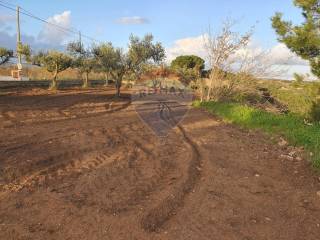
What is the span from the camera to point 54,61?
3048 cm

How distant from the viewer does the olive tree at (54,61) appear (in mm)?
30484

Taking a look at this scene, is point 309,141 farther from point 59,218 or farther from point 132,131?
point 59,218

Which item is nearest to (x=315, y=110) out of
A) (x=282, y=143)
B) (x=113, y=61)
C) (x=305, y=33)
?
(x=305, y=33)

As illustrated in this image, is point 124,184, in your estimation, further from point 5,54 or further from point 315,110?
point 5,54

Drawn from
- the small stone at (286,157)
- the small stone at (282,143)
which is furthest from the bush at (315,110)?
the small stone at (286,157)

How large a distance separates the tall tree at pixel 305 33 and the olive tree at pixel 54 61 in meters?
18.3

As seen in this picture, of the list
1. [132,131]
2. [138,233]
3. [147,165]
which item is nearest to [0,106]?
[132,131]

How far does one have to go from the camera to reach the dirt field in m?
4.79

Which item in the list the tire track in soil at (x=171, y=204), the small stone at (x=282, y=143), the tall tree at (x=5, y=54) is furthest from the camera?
the tall tree at (x=5, y=54)

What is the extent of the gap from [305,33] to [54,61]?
792 inches

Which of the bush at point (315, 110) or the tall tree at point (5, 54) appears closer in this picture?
the bush at point (315, 110)

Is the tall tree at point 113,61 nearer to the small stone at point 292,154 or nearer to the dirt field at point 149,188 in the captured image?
the dirt field at point 149,188

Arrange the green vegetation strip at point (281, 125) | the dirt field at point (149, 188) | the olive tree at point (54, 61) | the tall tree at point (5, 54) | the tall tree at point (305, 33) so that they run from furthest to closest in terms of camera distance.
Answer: the olive tree at point (54, 61) < the tall tree at point (5, 54) < the tall tree at point (305, 33) < the green vegetation strip at point (281, 125) < the dirt field at point (149, 188)

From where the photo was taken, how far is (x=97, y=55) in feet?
91.2
